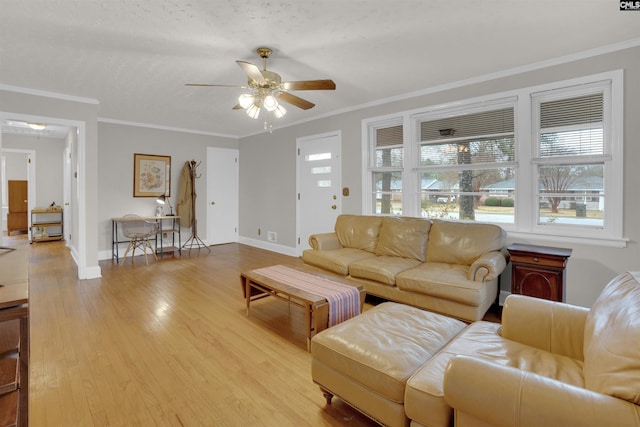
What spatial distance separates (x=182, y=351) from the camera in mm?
2424

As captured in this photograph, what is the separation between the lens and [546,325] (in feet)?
5.30

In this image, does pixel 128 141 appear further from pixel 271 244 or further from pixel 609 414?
pixel 609 414

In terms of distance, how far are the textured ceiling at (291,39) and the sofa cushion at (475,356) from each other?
2.18 metres

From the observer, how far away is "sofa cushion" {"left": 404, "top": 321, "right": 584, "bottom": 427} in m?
1.28

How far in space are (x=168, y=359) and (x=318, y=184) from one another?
11.9ft

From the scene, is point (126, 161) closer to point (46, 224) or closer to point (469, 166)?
point (46, 224)

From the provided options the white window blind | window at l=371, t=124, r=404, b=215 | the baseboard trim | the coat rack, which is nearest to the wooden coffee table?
window at l=371, t=124, r=404, b=215

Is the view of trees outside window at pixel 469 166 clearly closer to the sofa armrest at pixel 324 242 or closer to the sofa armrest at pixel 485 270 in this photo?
the sofa armrest at pixel 485 270

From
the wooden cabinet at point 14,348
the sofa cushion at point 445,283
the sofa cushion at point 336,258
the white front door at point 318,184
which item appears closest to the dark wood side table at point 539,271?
the sofa cushion at point 445,283

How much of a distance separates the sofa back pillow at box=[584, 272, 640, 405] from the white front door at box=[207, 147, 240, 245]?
6.49 m

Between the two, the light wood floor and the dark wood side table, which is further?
the dark wood side table

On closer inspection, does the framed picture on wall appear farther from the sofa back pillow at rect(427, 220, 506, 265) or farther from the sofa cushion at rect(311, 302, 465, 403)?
the sofa cushion at rect(311, 302, 465, 403)

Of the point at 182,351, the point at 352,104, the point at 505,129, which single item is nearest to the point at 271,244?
the point at 352,104

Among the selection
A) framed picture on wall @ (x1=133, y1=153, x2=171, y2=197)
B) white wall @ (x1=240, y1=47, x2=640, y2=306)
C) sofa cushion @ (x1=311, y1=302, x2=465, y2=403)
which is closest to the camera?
sofa cushion @ (x1=311, y1=302, x2=465, y2=403)
